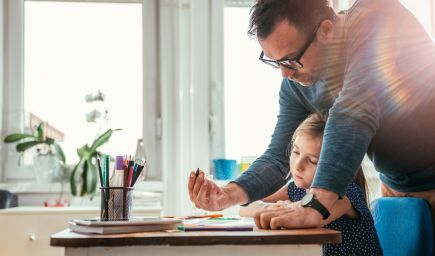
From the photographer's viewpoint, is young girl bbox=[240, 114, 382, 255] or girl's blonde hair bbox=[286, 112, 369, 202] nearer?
young girl bbox=[240, 114, 382, 255]

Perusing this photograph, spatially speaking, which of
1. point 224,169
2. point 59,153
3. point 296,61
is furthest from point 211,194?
point 59,153

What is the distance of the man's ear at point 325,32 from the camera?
4.35 ft

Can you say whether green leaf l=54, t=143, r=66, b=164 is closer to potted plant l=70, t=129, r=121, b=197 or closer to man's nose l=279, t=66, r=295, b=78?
potted plant l=70, t=129, r=121, b=197

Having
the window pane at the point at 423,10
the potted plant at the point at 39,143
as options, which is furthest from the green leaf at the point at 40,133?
the window pane at the point at 423,10

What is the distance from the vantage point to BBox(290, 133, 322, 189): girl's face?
4.97 feet

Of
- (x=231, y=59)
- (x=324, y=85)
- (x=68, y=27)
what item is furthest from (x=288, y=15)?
(x=68, y=27)

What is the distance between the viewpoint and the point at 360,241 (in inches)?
50.8

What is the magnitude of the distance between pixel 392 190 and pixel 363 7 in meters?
0.51

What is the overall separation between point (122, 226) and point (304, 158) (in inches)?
24.1

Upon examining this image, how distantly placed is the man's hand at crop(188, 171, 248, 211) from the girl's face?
170mm

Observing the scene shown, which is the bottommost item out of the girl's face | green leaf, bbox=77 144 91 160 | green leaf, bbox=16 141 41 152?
the girl's face

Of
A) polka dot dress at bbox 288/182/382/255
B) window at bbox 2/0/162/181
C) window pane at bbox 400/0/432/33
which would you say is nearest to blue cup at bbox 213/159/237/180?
window at bbox 2/0/162/181

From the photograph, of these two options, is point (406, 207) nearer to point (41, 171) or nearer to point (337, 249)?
point (337, 249)

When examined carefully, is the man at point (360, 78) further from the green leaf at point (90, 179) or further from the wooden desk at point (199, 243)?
the green leaf at point (90, 179)
